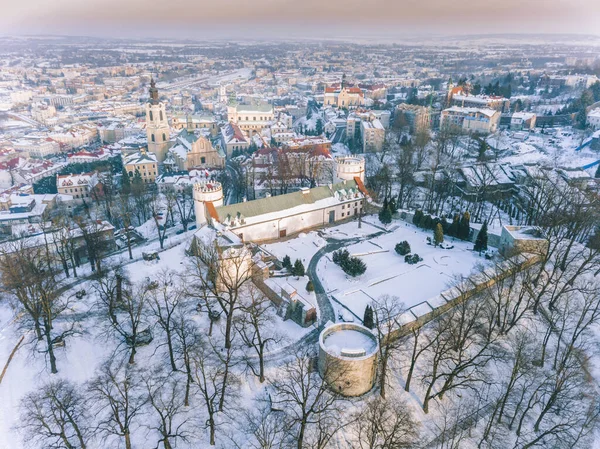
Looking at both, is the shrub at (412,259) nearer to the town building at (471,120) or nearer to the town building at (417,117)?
the town building at (471,120)

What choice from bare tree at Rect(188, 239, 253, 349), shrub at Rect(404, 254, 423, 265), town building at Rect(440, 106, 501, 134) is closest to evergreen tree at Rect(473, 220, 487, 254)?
shrub at Rect(404, 254, 423, 265)

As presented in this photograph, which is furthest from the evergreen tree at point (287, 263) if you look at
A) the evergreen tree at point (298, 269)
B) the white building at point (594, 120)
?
the white building at point (594, 120)

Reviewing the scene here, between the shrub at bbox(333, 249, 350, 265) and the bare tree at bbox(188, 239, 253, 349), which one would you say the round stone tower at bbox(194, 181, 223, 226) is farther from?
the shrub at bbox(333, 249, 350, 265)

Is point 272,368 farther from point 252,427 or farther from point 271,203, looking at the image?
point 271,203

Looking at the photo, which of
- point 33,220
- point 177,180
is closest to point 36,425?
point 33,220

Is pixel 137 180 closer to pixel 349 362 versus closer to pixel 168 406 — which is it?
pixel 168 406

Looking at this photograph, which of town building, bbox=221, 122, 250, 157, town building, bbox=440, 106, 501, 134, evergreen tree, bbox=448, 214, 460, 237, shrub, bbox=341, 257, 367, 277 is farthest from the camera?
town building, bbox=221, 122, 250, 157
